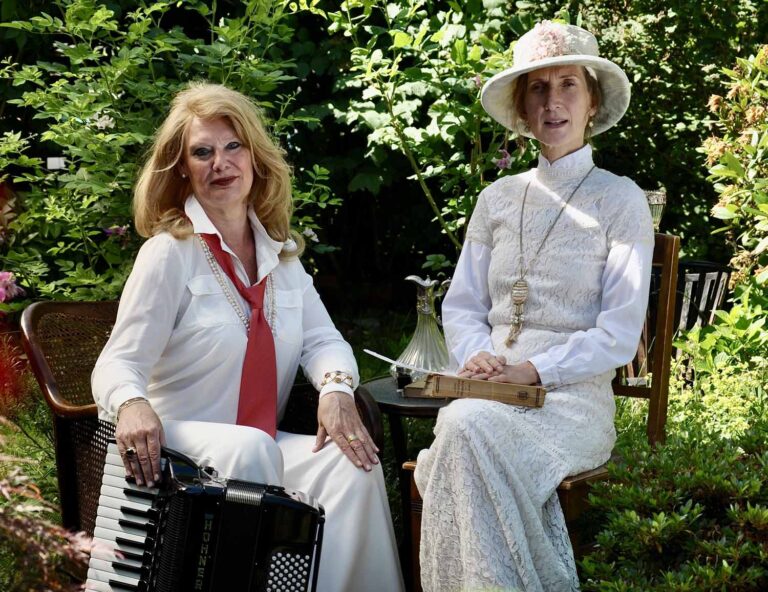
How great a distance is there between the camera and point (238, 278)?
315cm

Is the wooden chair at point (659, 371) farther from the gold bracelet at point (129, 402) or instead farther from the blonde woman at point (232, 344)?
the gold bracelet at point (129, 402)

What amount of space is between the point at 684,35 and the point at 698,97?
352mm

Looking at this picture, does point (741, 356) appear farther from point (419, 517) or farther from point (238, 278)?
point (238, 278)

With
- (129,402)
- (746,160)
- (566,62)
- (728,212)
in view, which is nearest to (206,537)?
(129,402)

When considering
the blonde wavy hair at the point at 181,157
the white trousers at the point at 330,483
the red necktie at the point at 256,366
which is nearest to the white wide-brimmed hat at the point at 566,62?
the blonde wavy hair at the point at 181,157

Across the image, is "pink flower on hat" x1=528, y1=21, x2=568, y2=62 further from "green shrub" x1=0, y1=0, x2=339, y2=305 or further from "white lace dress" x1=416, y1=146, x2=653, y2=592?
"green shrub" x1=0, y1=0, x2=339, y2=305

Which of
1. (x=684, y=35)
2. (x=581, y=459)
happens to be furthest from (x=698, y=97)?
(x=581, y=459)

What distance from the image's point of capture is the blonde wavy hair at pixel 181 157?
3.15 meters

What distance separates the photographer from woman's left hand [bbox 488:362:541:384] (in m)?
3.03

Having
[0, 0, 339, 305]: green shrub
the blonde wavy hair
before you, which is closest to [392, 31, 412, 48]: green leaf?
[0, 0, 339, 305]: green shrub

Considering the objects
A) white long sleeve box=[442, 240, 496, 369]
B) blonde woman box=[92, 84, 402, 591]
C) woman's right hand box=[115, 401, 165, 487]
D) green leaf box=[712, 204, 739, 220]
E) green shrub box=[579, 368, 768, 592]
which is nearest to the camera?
green shrub box=[579, 368, 768, 592]

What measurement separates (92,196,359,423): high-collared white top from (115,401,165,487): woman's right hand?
0.08 meters

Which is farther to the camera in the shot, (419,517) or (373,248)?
(373,248)

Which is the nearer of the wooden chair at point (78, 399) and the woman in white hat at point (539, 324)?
the woman in white hat at point (539, 324)
